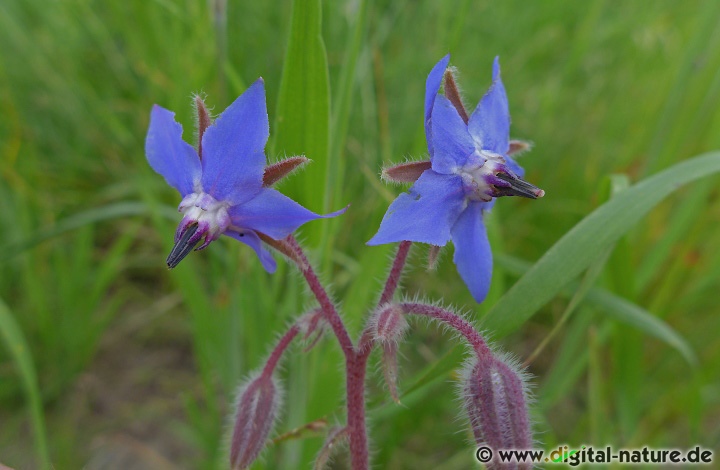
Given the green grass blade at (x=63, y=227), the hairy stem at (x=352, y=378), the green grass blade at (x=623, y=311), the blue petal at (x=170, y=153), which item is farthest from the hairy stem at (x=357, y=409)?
the green grass blade at (x=63, y=227)

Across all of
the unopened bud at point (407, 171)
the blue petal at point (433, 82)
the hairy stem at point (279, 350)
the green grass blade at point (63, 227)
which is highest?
the green grass blade at point (63, 227)

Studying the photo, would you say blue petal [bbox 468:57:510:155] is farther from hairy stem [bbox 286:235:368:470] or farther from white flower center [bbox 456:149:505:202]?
hairy stem [bbox 286:235:368:470]

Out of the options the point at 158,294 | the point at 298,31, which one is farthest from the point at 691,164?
the point at 158,294

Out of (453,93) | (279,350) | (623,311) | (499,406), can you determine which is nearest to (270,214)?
(279,350)

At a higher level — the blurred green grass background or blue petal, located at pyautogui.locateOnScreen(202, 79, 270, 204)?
the blurred green grass background

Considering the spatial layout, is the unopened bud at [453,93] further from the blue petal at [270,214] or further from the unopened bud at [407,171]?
the blue petal at [270,214]

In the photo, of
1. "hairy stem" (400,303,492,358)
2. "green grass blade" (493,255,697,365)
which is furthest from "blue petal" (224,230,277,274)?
"green grass blade" (493,255,697,365)
